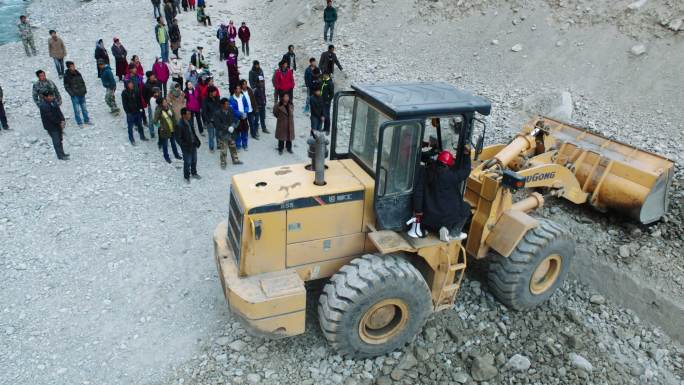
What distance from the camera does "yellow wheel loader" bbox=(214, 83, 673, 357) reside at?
5.20 metres

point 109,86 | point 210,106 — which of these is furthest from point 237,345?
point 109,86

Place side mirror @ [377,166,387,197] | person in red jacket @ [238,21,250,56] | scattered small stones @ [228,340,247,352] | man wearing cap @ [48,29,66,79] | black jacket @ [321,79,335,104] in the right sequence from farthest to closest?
1. person in red jacket @ [238,21,250,56]
2. man wearing cap @ [48,29,66,79]
3. black jacket @ [321,79,335,104]
4. scattered small stones @ [228,340,247,352]
5. side mirror @ [377,166,387,197]

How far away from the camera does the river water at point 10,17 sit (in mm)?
24263

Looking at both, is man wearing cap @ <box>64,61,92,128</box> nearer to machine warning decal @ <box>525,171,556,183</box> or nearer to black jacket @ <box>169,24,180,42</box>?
black jacket @ <box>169,24,180,42</box>

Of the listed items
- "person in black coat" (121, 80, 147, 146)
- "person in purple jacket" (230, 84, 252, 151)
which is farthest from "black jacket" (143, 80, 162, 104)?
"person in purple jacket" (230, 84, 252, 151)

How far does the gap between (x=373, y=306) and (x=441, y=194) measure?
4.57 ft

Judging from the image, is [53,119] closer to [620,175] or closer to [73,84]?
[73,84]

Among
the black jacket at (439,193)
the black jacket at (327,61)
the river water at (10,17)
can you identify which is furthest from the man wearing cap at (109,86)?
the river water at (10,17)

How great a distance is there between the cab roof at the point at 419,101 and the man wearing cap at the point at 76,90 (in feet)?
26.0

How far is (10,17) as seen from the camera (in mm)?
27969

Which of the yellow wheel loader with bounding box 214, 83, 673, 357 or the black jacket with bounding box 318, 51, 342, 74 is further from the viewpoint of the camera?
the black jacket with bounding box 318, 51, 342, 74

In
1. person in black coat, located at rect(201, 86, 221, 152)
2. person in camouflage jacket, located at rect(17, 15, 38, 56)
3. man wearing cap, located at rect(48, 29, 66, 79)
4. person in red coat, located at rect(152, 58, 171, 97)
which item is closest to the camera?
person in black coat, located at rect(201, 86, 221, 152)

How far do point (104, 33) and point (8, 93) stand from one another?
7.03 m

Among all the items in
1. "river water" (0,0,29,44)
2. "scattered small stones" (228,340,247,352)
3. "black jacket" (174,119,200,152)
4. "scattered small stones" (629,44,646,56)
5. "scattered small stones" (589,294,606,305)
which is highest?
"scattered small stones" (629,44,646,56)
